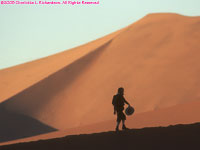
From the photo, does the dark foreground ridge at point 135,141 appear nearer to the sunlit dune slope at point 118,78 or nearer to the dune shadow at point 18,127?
the sunlit dune slope at point 118,78

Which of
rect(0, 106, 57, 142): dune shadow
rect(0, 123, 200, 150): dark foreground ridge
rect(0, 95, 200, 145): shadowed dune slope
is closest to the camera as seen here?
rect(0, 123, 200, 150): dark foreground ridge

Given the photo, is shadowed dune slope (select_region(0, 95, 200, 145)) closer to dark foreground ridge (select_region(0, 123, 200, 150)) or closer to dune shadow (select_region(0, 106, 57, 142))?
dark foreground ridge (select_region(0, 123, 200, 150))

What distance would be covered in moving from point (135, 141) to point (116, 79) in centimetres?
2939

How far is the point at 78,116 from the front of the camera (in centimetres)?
3450

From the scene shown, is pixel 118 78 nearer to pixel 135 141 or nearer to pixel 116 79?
pixel 116 79

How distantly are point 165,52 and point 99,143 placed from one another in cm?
3194

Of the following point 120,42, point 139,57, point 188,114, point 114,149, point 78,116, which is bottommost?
point 114,149

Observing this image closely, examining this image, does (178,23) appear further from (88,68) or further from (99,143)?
(99,143)

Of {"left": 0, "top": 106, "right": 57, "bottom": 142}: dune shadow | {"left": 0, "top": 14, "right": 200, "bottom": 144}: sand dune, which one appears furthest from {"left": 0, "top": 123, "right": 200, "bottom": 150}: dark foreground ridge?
{"left": 0, "top": 106, "right": 57, "bottom": 142}: dune shadow

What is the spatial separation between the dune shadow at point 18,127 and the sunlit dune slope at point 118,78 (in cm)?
83

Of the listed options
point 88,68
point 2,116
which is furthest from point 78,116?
point 88,68

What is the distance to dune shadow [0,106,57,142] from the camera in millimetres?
32188

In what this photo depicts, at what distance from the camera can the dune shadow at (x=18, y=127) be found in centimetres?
3219

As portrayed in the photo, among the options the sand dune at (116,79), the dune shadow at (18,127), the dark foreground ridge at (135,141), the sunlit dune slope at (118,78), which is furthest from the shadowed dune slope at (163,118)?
the dune shadow at (18,127)
